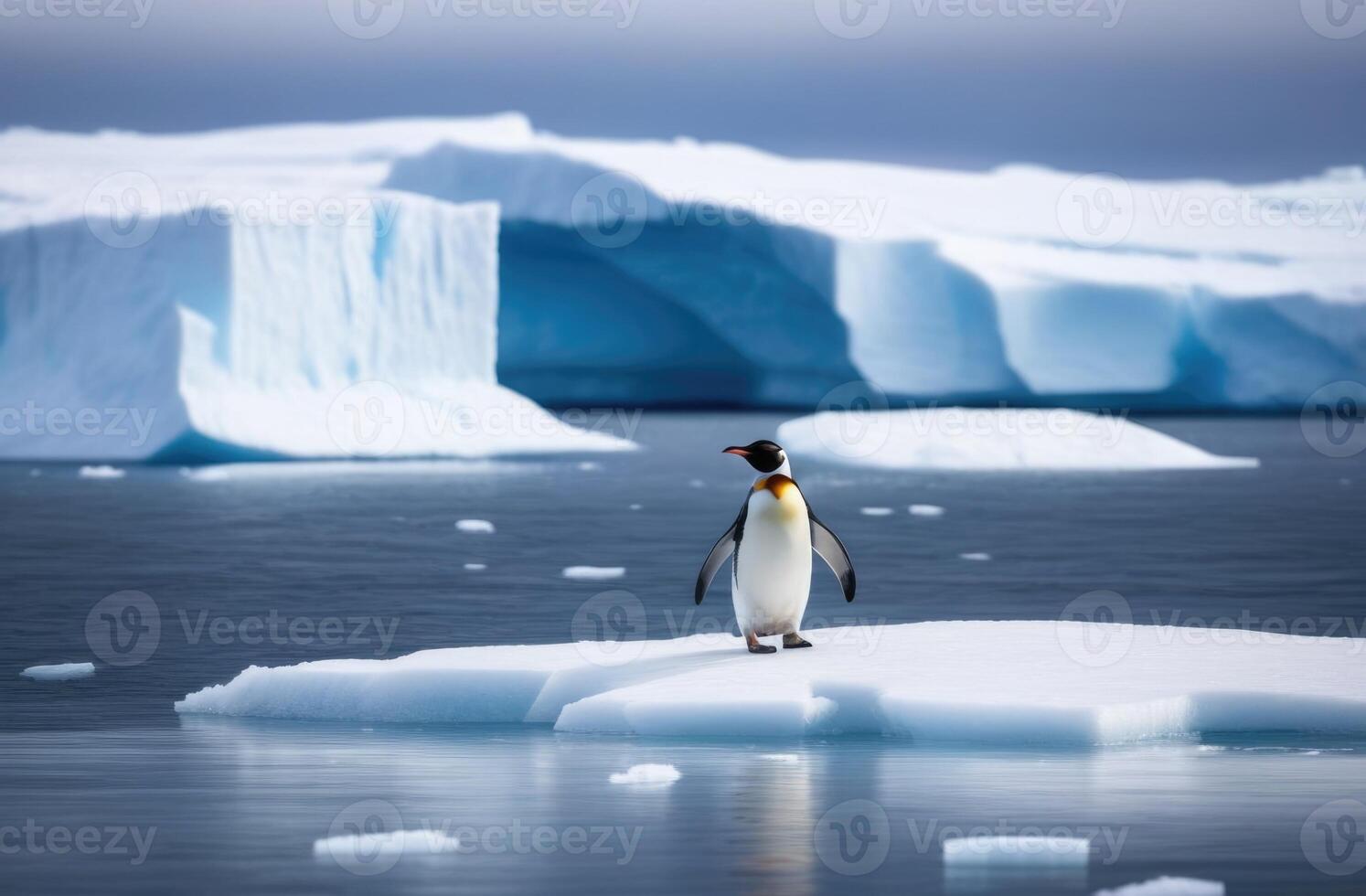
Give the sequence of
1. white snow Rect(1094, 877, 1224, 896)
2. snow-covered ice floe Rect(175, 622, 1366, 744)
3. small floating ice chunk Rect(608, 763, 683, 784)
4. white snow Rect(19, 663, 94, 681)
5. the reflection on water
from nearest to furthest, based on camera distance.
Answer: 1. white snow Rect(1094, 877, 1224, 896)
2. the reflection on water
3. small floating ice chunk Rect(608, 763, 683, 784)
4. snow-covered ice floe Rect(175, 622, 1366, 744)
5. white snow Rect(19, 663, 94, 681)

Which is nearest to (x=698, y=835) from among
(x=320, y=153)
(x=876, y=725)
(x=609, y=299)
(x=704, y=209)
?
(x=876, y=725)

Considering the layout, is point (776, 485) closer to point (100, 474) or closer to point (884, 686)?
point (884, 686)

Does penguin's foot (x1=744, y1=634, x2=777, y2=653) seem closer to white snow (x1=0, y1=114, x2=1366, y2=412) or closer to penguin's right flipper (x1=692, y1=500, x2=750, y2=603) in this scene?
penguin's right flipper (x1=692, y1=500, x2=750, y2=603)

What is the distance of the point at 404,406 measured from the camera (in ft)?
70.6

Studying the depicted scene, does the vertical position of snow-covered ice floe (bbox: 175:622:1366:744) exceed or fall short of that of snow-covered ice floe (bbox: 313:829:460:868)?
it exceeds it

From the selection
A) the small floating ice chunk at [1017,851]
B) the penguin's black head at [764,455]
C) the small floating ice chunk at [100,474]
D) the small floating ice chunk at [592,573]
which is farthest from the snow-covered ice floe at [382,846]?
the small floating ice chunk at [100,474]

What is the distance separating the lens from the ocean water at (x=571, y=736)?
3.88 metres

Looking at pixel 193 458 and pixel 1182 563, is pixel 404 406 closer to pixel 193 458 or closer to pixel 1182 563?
pixel 193 458

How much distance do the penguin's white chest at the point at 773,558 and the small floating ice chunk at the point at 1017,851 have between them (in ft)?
7.69

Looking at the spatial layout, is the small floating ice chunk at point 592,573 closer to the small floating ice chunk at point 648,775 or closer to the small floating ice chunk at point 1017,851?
the small floating ice chunk at point 648,775

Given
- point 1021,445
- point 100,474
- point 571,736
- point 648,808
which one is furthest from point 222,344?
point 648,808

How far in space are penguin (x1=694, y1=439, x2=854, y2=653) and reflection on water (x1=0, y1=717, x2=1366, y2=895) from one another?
3.16 feet

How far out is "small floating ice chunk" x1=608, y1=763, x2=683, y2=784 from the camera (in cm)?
469

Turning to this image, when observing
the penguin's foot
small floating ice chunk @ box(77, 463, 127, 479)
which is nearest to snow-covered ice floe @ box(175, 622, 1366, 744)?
the penguin's foot
